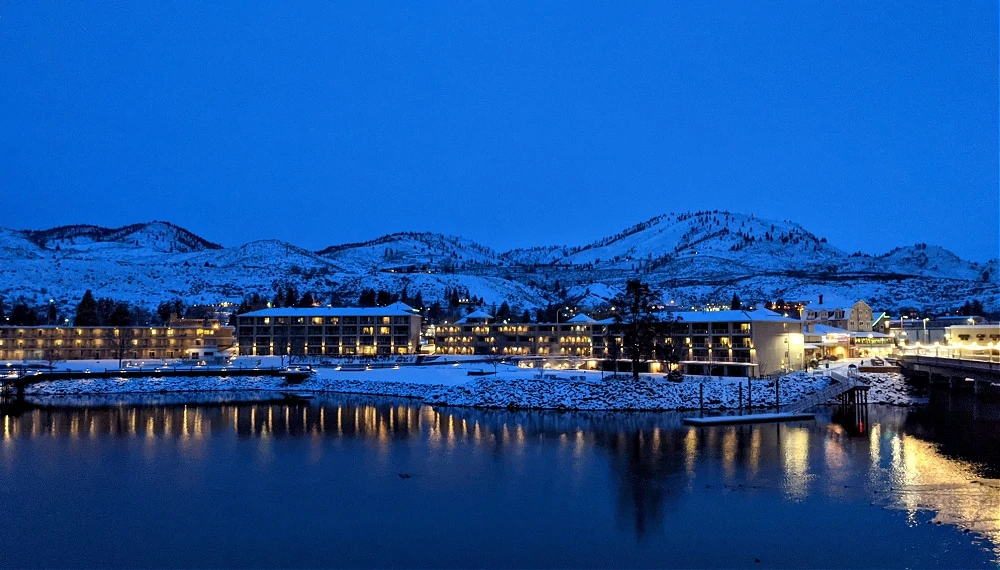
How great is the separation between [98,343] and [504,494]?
84.6 metres

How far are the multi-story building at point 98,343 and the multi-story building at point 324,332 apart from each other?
18.1 ft

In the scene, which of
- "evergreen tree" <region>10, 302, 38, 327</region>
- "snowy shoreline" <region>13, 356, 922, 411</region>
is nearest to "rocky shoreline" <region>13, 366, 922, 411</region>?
"snowy shoreline" <region>13, 356, 922, 411</region>

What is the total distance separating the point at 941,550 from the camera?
70.8 ft

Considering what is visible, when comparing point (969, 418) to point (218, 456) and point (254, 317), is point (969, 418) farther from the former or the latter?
point (254, 317)

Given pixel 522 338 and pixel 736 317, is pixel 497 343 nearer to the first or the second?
pixel 522 338

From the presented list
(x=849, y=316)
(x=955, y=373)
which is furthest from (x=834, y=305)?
(x=955, y=373)

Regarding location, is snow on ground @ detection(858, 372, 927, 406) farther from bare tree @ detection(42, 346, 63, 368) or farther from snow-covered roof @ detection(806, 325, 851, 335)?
bare tree @ detection(42, 346, 63, 368)

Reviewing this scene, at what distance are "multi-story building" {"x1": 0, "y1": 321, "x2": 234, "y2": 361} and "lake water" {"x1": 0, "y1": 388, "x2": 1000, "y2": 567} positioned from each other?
5310cm

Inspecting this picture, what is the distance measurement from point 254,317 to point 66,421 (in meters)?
52.7

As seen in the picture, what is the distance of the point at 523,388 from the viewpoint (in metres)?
57.1

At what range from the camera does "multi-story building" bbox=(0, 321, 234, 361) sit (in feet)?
310

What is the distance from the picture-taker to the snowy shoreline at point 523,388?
53.2 meters

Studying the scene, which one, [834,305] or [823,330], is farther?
[834,305]


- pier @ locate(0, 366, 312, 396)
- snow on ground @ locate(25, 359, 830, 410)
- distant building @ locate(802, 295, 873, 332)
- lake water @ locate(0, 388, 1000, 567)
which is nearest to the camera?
lake water @ locate(0, 388, 1000, 567)
